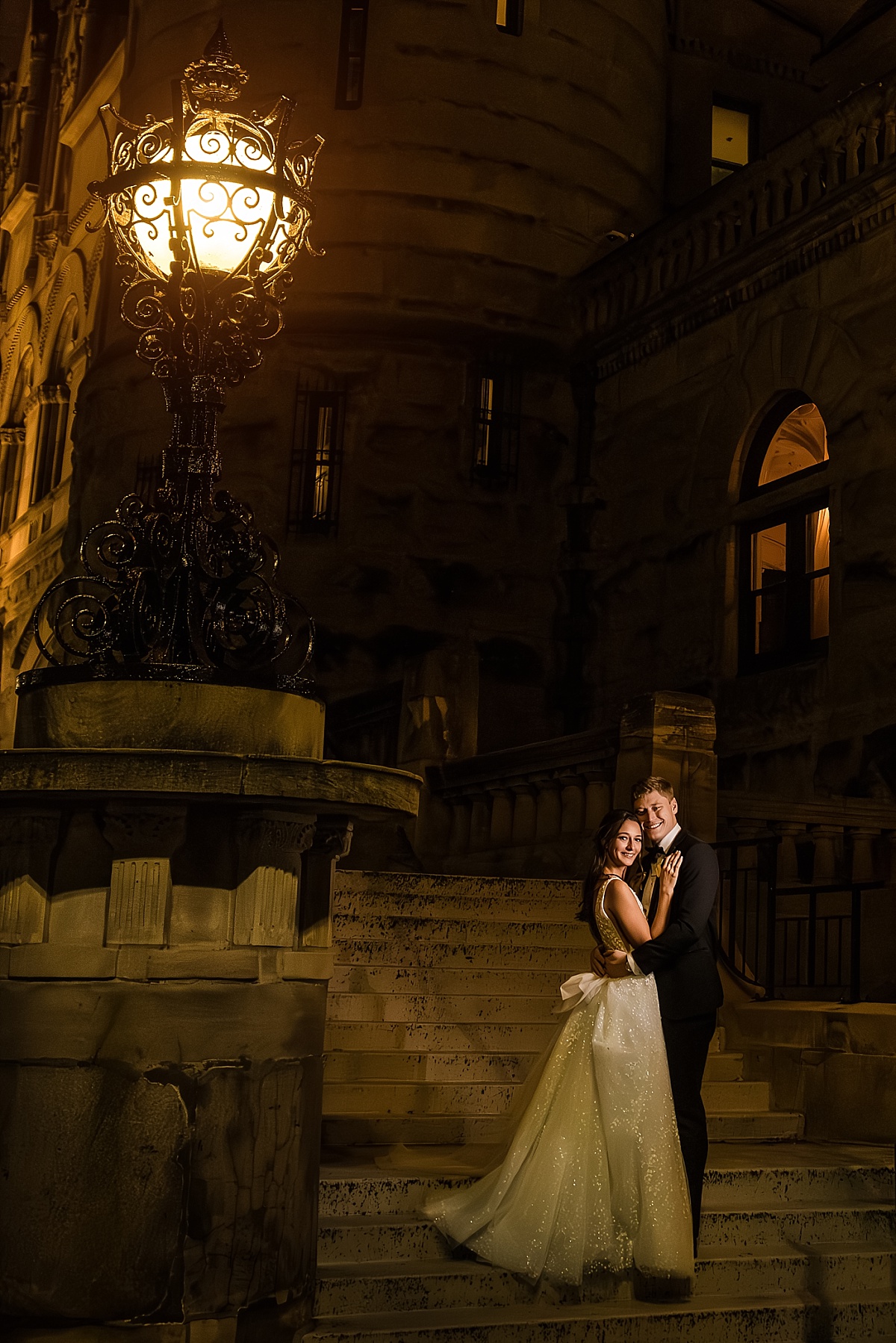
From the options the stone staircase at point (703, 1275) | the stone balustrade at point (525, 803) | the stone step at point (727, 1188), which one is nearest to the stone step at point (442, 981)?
the stone step at point (727, 1188)

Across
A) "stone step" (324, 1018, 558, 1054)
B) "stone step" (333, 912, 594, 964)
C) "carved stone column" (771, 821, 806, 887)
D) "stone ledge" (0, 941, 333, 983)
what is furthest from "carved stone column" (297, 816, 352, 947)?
"carved stone column" (771, 821, 806, 887)

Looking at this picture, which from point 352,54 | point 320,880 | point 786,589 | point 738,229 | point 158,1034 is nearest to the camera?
point 158,1034

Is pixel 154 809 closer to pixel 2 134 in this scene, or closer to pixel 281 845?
pixel 281 845

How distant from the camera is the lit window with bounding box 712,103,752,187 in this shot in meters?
24.2

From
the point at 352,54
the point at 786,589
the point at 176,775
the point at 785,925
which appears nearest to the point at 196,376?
the point at 176,775

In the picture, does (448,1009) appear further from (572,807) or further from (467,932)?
(572,807)

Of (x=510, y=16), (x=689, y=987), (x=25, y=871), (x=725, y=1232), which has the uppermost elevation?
(x=510, y=16)

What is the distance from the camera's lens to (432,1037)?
8883mm

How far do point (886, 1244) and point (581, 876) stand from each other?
4457 mm

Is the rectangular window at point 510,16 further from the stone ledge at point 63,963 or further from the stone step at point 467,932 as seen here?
the stone ledge at point 63,963

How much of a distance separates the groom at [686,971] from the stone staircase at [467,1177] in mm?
574

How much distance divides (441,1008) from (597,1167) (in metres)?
3.14

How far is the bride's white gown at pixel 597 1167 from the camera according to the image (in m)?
6.02

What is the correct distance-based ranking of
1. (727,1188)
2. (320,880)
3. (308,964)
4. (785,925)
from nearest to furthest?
(308,964), (320,880), (727,1188), (785,925)
